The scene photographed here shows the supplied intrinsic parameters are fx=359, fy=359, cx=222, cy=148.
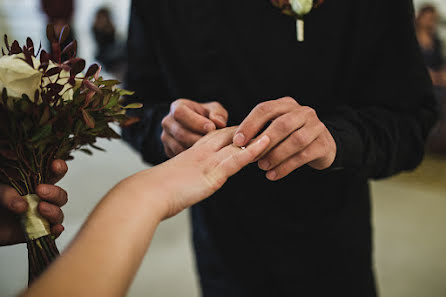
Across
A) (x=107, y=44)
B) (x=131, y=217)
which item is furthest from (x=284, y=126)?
(x=107, y=44)

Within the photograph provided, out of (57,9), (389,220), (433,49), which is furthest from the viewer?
(57,9)

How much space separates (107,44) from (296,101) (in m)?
5.00

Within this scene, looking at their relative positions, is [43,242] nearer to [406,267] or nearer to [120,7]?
[406,267]

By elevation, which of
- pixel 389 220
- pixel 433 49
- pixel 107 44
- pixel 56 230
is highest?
pixel 56 230

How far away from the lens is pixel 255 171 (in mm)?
1030

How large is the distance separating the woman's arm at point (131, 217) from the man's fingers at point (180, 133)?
6cm

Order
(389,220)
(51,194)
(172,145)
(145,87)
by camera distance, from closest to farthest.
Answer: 1. (51,194)
2. (172,145)
3. (145,87)
4. (389,220)

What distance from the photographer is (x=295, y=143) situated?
0.70 m

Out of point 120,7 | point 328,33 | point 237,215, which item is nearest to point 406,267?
point 237,215

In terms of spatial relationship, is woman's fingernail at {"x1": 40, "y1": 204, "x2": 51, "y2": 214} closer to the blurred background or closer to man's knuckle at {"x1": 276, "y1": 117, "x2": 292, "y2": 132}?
the blurred background

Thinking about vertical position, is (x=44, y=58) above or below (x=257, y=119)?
above

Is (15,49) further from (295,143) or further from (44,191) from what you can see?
(295,143)

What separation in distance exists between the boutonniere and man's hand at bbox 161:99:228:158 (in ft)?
0.99

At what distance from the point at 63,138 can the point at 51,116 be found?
52 mm
